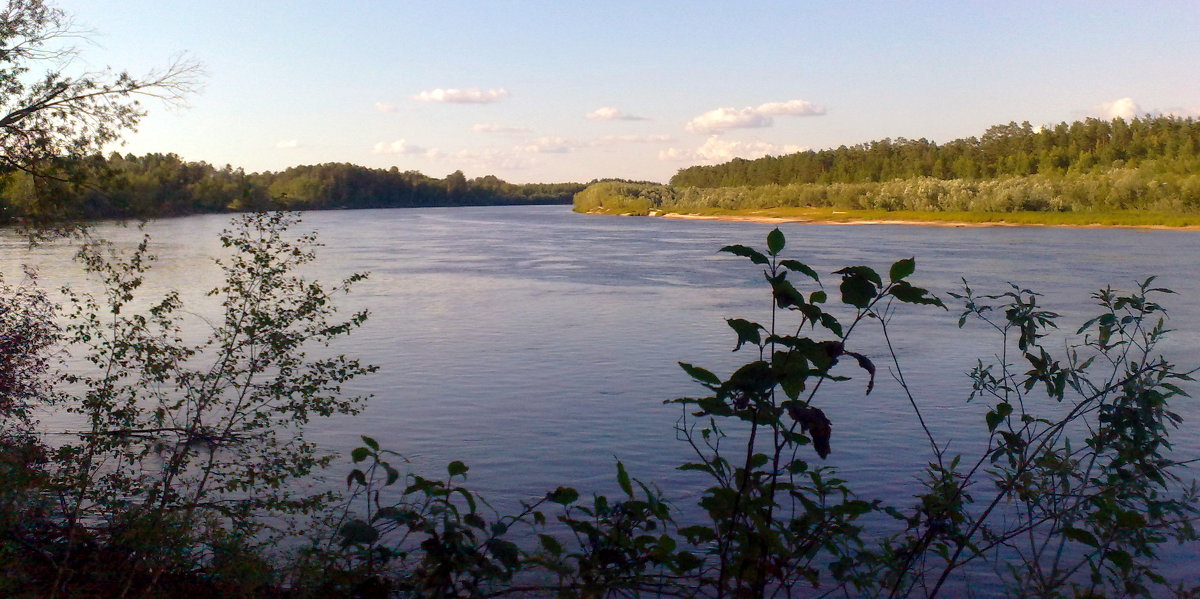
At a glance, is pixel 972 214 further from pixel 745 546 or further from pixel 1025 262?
pixel 745 546

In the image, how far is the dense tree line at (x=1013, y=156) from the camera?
7988cm

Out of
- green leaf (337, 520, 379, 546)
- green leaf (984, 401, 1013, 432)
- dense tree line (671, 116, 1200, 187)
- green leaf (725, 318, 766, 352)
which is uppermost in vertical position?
dense tree line (671, 116, 1200, 187)

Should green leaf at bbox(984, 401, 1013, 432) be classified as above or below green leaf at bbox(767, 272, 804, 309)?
below

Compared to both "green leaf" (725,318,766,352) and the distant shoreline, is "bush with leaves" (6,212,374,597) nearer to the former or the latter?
"green leaf" (725,318,766,352)

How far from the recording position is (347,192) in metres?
127

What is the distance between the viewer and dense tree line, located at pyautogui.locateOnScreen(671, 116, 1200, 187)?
79.9 m

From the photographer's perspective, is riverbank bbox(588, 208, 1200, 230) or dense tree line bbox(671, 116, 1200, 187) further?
dense tree line bbox(671, 116, 1200, 187)

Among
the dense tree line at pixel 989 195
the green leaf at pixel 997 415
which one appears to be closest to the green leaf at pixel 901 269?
the green leaf at pixel 997 415

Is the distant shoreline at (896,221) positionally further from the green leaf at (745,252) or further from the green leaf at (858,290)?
the green leaf at (745,252)

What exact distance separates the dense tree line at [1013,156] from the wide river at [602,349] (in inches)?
1892

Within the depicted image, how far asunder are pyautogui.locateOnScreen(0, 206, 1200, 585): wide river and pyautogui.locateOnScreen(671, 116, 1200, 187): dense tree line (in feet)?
158

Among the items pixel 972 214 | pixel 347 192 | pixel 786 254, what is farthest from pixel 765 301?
pixel 347 192

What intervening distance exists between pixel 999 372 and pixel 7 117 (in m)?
11.8

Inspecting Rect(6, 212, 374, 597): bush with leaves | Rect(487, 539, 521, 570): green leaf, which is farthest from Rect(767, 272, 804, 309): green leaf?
Rect(6, 212, 374, 597): bush with leaves
